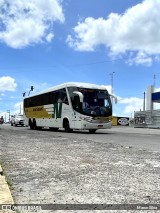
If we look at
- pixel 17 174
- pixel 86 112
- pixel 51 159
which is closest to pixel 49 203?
pixel 17 174

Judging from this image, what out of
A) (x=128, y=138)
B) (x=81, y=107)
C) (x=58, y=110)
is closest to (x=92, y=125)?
(x=81, y=107)

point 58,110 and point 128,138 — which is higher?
point 58,110

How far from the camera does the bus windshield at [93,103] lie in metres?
26.5

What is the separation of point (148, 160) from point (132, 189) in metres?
3.37

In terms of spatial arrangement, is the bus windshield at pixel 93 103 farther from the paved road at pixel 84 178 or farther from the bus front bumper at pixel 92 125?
the paved road at pixel 84 178

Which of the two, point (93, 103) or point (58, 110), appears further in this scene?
point (58, 110)

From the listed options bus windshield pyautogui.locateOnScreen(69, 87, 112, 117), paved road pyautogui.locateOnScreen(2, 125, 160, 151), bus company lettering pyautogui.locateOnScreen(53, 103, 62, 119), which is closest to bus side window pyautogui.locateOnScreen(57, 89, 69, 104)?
bus company lettering pyautogui.locateOnScreen(53, 103, 62, 119)

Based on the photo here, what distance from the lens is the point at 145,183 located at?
21.9 feet

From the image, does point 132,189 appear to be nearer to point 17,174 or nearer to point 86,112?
point 17,174

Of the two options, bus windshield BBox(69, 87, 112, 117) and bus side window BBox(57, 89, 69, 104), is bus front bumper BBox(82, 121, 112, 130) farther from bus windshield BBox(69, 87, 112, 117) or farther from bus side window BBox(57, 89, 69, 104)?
bus side window BBox(57, 89, 69, 104)

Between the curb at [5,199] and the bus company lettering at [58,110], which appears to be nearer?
the curb at [5,199]

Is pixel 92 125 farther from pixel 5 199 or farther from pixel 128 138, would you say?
pixel 5 199

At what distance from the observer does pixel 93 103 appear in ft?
88.4

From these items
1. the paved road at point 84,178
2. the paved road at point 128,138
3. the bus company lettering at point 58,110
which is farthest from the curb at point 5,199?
the bus company lettering at point 58,110
